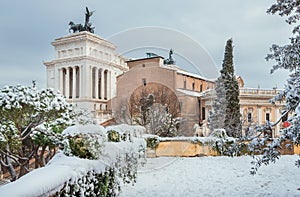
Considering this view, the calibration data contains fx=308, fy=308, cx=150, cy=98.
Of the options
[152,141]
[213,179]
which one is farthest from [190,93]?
[213,179]

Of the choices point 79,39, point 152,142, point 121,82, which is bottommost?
point 152,142

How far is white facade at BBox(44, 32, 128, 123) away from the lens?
12.5 m

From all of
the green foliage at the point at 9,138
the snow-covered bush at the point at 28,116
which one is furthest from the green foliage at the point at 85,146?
the green foliage at the point at 9,138

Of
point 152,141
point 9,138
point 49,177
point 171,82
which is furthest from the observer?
point 171,82

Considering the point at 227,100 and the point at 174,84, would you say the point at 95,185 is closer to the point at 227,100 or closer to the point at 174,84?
the point at 174,84

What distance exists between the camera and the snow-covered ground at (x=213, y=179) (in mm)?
4770

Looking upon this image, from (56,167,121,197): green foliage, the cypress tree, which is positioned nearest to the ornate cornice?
the cypress tree

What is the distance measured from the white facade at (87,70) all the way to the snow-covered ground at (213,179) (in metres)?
4.10

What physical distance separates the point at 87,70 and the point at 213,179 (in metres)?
12.6

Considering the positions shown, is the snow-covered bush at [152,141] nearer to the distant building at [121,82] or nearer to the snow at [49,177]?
the distant building at [121,82]

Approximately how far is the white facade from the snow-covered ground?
4.10 m

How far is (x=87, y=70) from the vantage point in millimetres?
17125

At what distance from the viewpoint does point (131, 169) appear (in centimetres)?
518

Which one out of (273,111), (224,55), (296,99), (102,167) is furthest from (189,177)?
(273,111)
